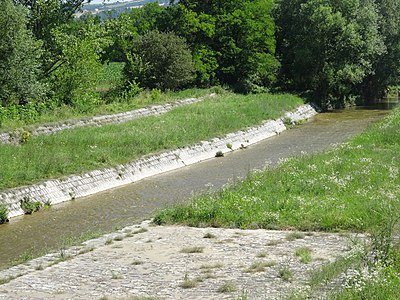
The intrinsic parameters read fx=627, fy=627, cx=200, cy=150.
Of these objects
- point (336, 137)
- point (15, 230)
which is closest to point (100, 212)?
point (15, 230)

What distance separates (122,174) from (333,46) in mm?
39460

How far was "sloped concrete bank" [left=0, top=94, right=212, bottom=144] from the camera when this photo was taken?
31.9m

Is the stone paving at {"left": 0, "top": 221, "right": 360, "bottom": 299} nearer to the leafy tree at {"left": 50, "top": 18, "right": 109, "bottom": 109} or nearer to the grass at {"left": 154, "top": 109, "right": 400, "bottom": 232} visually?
the grass at {"left": 154, "top": 109, "right": 400, "bottom": 232}

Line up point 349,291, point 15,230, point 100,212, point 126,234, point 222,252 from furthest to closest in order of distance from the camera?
point 100,212 → point 15,230 → point 126,234 → point 222,252 → point 349,291

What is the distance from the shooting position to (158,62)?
5500cm

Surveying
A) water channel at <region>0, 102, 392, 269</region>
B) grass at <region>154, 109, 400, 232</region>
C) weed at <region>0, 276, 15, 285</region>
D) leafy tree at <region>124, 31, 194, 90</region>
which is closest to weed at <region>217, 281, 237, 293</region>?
grass at <region>154, 109, 400, 232</region>

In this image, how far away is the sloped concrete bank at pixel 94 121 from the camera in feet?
105

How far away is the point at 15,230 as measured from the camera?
21578 millimetres

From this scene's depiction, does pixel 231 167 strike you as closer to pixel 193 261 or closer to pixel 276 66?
pixel 193 261

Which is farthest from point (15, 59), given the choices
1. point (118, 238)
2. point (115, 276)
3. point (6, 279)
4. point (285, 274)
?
point (285, 274)

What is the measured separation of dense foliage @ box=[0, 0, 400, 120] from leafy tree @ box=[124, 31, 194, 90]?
0.09 metres

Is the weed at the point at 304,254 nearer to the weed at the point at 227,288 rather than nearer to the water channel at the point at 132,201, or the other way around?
the weed at the point at 227,288

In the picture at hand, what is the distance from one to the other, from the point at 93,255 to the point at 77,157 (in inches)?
527

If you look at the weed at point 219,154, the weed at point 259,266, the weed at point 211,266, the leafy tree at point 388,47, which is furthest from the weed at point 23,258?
the leafy tree at point 388,47
